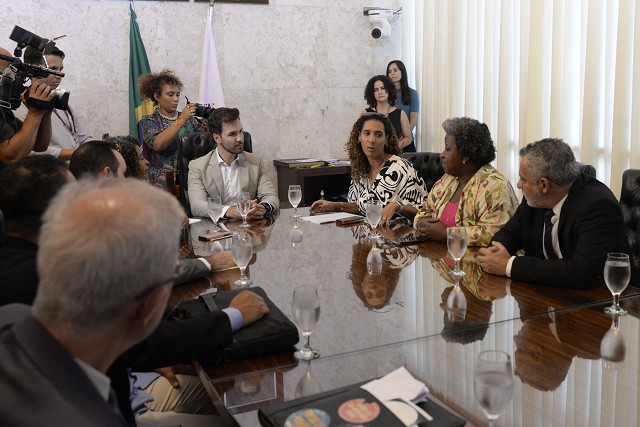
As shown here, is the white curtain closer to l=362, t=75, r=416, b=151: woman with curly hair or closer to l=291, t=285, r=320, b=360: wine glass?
l=362, t=75, r=416, b=151: woman with curly hair

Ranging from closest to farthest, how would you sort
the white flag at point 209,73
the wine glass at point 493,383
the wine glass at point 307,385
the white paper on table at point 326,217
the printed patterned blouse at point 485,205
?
the wine glass at point 493,383 < the wine glass at point 307,385 < the printed patterned blouse at point 485,205 < the white paper on table at point 326,217 < the white flag at point 209,73

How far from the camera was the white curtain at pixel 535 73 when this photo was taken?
4.16 metres

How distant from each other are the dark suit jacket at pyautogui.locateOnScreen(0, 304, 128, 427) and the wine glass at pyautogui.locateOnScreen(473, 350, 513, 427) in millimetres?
609

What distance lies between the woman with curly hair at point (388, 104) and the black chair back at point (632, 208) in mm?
3264

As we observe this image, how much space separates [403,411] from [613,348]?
0.64 metres

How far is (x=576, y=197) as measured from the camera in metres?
2.32

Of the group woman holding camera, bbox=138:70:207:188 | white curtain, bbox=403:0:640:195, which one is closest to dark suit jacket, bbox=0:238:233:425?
woman holding camera, bbox=138:70:207:188

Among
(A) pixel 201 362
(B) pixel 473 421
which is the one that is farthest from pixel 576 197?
(A) pixel 201 362

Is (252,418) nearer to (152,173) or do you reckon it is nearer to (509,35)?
(152,173)

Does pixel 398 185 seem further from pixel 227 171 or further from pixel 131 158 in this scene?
pixel 131 158

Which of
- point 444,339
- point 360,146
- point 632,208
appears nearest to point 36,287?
point 444,339

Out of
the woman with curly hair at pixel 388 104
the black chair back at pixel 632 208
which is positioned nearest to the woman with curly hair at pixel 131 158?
the black chair back at pixel 632 208

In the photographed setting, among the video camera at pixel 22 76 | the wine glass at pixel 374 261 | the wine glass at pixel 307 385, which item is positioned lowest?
the wine glass at pixel 307 385

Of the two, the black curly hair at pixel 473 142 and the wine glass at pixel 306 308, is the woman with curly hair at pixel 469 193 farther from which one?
the wine glass at pixel 306 308
